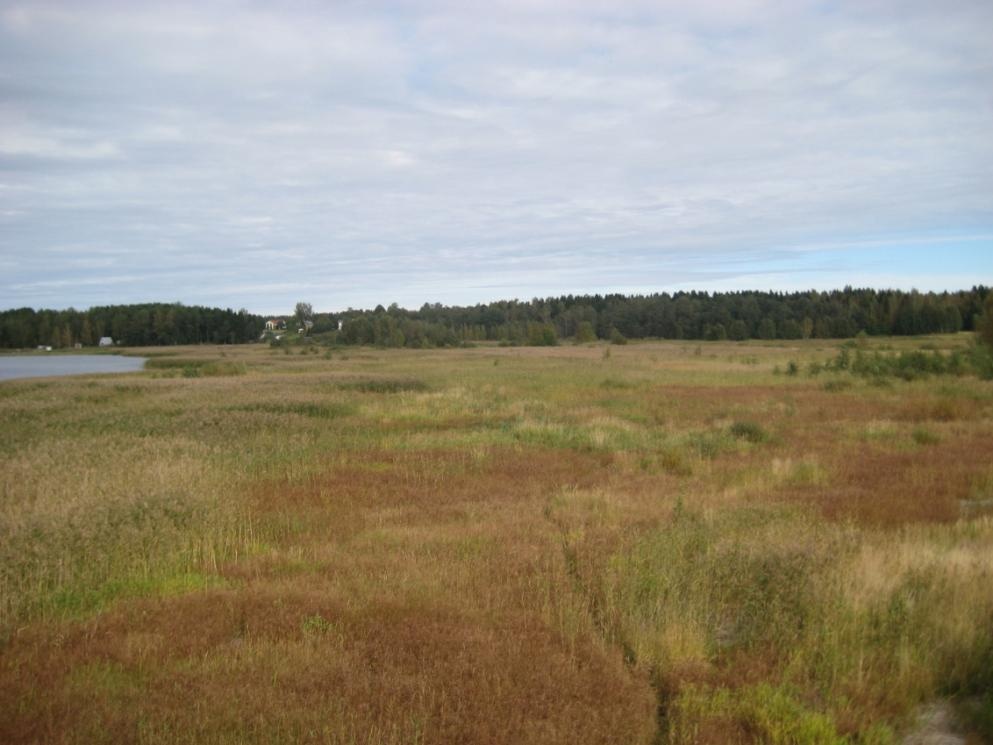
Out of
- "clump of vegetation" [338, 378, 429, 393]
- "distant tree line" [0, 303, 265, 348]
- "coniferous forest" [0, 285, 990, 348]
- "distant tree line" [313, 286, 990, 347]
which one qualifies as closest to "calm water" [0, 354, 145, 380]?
"distant tree line" [0, 303, 265, 348]

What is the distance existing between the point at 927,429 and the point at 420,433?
13.9m

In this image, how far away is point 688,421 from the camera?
2398cm

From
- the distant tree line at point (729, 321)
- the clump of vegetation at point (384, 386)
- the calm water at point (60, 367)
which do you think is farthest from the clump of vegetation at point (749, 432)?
the distant tree line at point (729, 321)

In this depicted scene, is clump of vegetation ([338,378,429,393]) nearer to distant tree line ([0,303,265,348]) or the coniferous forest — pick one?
the coniferous forest

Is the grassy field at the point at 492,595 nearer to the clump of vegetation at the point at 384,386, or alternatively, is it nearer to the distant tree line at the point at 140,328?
the clump of vegetation at the point at 384,386

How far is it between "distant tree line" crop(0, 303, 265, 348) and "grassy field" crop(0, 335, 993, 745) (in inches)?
5013

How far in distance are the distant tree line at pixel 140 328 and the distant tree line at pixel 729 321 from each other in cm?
1773

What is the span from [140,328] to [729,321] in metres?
107

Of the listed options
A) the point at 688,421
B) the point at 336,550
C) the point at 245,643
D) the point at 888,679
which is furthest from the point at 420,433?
the point at 888,679

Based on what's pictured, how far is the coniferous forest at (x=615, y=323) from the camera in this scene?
116 metres

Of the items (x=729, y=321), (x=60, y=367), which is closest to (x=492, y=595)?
(x=60, y=367)

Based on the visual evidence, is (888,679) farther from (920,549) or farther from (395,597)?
(395,597)

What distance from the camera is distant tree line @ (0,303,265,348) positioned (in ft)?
447

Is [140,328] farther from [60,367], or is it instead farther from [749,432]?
[749,432]
